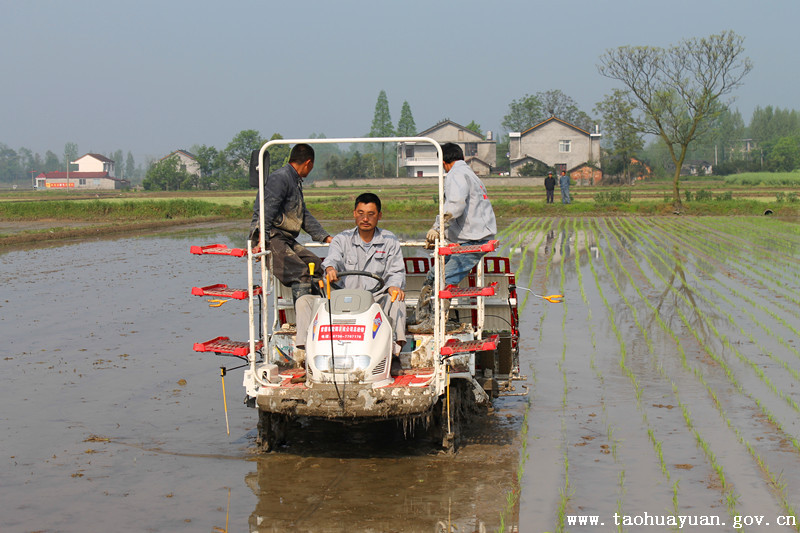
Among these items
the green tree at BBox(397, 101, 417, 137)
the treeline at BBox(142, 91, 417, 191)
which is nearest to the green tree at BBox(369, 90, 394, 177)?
the green tree at BBox(397, 101, 417, 137)

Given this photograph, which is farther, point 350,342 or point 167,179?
point 167,179

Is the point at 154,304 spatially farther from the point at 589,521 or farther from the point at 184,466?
the point at 589,521

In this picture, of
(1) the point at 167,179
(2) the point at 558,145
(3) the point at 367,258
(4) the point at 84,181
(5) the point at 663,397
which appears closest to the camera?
(3) the point at 367,258

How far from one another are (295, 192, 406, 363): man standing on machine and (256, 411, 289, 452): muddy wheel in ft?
1.95

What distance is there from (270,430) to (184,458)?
0.64m

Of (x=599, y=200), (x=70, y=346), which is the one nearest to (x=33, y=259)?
(x=70, y=346)

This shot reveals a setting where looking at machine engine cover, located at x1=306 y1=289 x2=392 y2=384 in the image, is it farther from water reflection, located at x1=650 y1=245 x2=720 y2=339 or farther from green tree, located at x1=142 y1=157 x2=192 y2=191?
green tree, located at x1=142 y1=157 x2=192 y2=191

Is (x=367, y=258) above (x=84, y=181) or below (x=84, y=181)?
below

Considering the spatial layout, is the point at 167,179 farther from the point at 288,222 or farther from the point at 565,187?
the point at 288,222

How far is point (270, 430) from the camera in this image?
6.55m

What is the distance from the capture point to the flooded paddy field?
17.7ft

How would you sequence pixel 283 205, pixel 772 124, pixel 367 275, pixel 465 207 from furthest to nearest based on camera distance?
pixel 772 124
pixel 465 207
pixel 283 205
pixel 367 275

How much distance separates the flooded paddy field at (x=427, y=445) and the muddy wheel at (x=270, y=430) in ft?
0.39

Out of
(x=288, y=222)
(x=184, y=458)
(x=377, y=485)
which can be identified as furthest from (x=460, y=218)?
(x=184, y=458)
